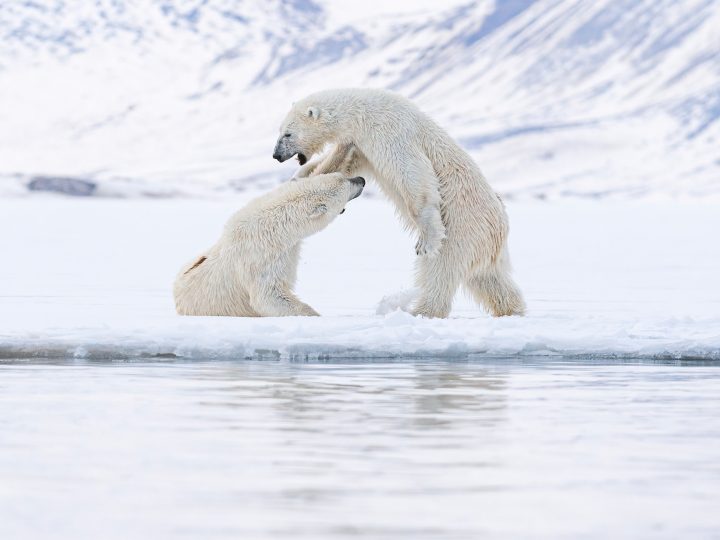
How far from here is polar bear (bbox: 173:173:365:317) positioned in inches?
386

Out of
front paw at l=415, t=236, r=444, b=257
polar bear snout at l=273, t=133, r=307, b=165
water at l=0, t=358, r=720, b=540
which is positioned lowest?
water at l=0, t=358, r=720, b=540

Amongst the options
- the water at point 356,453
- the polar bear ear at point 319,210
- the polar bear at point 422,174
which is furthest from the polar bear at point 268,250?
the water at point 356,453

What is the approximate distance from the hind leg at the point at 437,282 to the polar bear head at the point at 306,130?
3.43 feet

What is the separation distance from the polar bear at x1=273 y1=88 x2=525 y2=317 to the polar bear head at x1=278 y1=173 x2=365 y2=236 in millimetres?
229

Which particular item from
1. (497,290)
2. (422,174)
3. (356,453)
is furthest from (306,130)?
(356,453)

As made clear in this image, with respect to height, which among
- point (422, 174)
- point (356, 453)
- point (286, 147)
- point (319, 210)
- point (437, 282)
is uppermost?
point (286, 147)

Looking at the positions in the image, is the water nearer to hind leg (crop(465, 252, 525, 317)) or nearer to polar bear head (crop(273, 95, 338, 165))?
hind leg (crop(465, 252, 525, 317))

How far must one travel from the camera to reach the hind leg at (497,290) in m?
10.4

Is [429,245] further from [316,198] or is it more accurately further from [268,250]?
[268,250]

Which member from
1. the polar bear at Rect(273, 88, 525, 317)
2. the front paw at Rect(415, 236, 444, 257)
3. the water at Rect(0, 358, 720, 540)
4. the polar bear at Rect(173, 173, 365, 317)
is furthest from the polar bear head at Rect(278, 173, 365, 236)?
the water at Rect(0, 358, 720, 540)

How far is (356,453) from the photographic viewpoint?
5672mm

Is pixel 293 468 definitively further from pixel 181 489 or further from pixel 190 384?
pixel 190 384

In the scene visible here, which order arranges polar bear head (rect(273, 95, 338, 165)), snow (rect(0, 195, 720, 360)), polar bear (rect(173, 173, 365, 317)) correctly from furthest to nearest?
polar bear head (rect(273, 95, 338, 165)), polar bear (rect(173, 173, 365, 317)), snow (rect(0, 195, 720, 360))

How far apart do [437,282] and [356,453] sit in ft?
14.5
